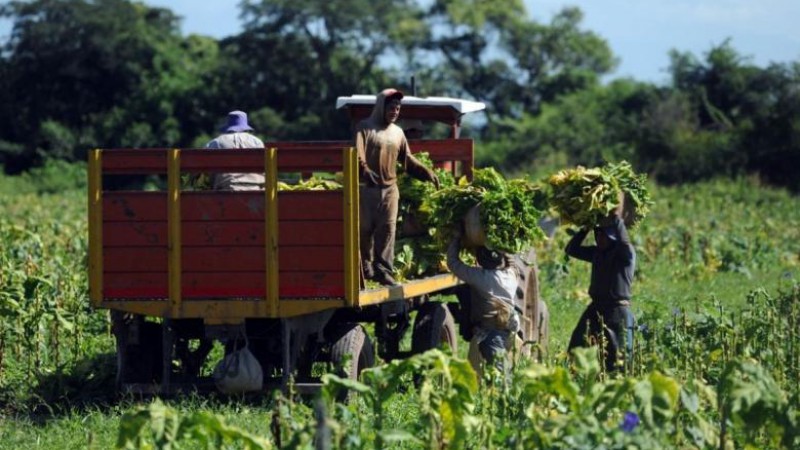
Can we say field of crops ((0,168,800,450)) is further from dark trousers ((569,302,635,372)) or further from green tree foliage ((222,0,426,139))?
green tree foliage ((222,0,426,139))

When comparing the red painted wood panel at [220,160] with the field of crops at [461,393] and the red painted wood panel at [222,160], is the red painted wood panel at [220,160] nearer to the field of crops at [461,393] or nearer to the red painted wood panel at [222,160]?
the red painted wood panel at [222,160]

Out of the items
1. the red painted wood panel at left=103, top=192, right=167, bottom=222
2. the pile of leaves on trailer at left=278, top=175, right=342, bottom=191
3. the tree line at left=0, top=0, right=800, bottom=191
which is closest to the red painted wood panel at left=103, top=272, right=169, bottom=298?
the red painted wood panel at left=103, top=192, right=167, bottom=222

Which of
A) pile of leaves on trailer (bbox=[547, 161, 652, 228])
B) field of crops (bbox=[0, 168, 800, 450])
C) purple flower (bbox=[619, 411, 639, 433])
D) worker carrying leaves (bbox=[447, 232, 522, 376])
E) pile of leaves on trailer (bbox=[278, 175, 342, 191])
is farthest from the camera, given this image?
pile of leaves on trailer (bbox=[547, 161, 652, 228])

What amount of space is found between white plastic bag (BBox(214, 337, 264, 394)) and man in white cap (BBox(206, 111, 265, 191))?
1484 millimetres

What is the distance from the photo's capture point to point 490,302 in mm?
12133

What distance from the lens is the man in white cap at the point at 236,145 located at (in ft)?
41.4

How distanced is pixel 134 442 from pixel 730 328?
5.27 metres

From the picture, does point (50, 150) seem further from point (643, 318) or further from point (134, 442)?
point (134, 442)

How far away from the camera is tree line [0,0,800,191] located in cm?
5612

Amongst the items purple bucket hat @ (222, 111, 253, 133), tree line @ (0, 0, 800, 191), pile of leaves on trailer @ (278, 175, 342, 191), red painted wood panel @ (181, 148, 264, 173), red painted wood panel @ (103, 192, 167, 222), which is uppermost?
tree line @ (0, 0, 800, 191)

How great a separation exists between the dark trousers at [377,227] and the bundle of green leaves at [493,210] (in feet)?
1.23

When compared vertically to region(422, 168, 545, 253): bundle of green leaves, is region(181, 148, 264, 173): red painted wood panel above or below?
above

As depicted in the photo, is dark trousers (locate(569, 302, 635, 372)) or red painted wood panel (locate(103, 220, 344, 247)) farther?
dark trousers (locate(569, 302, 635, 372))

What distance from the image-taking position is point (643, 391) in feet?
25.4
